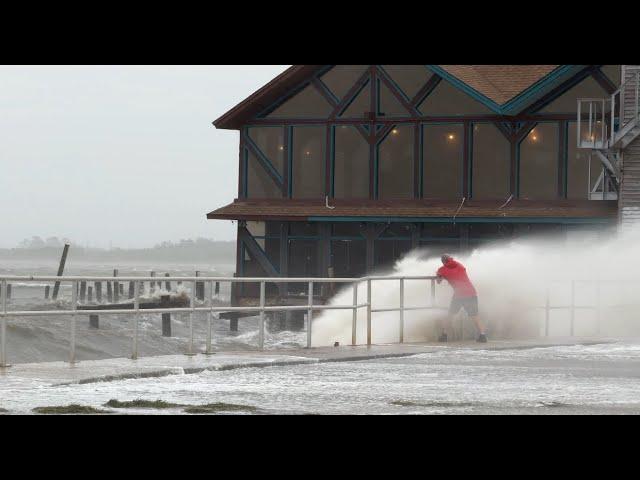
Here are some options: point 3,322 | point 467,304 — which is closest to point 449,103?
point 467,304

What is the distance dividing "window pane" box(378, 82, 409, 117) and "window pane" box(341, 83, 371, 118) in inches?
15.9

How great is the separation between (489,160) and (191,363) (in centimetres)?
2847

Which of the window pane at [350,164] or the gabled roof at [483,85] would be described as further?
the window pane at [350,164]

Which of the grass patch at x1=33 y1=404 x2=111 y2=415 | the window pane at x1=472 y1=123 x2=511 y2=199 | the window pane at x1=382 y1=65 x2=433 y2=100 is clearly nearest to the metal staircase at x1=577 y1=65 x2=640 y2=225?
the window pane at x1=472 y1=123 x2=511 y2=199

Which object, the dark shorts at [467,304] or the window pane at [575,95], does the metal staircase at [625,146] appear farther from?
the dark shorts at [467,304]

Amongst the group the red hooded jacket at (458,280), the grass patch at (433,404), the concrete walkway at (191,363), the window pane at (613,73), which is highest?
the window pane at (613,73)

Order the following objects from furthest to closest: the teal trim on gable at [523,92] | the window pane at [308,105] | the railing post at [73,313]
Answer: the window pane at [308,105]
the teal trim on gable at [523,92]
the railing post at [73,313]

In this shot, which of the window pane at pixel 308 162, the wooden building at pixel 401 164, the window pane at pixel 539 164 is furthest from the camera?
the window pane at pixel 308 162

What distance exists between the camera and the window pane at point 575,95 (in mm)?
44625

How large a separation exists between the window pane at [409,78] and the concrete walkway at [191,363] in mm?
22293

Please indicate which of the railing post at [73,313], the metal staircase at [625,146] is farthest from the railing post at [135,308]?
the metal staircase at [625,146]

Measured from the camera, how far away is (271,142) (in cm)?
4922

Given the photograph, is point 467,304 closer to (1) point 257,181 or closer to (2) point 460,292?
(2) point 460,292
